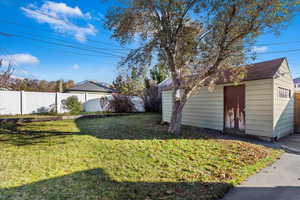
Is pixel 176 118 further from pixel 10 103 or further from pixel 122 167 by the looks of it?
pixel 10 103

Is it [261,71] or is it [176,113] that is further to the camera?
[261,71]

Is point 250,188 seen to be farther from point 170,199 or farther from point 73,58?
point 73,58

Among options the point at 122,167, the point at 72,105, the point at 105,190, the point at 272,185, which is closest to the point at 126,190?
the point at 105,190

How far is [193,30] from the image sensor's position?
5109 millimetres

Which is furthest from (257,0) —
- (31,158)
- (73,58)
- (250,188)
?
(73,58)

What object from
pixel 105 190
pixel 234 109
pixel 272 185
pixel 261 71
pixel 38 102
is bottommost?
pixel 272 185

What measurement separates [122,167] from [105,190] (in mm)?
744

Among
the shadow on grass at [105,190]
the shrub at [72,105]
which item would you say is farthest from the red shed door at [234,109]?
the shrub at [72,105]

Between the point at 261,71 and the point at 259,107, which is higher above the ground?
the point at 261,71

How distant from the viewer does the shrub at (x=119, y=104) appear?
514 inches

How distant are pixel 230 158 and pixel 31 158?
4534 millimetres

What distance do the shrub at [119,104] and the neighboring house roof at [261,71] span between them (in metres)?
8.50

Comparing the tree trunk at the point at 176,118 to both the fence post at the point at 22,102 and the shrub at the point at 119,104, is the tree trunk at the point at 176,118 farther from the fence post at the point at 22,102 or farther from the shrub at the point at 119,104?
the fence post at the point at 22,102

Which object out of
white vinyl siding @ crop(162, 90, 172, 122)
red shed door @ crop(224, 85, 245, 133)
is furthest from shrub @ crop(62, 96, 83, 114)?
red shed door @ crop(224, 85, 245, 133)
